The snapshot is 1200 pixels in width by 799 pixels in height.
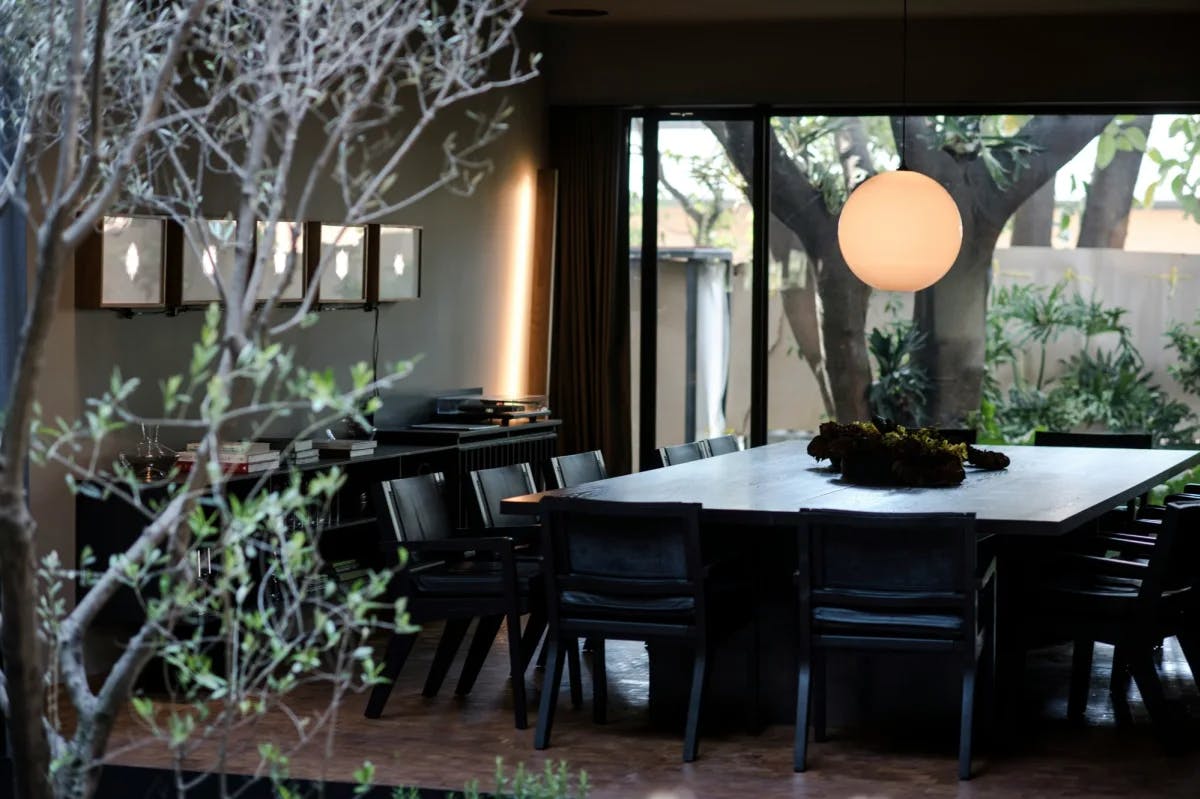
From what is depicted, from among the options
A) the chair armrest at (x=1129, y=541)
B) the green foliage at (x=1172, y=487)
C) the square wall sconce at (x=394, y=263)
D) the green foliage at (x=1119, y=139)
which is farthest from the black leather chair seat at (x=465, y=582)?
the green foliage at (x=1119, y=139)

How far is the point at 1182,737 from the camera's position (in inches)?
203

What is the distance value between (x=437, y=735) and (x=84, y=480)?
1.52 metres

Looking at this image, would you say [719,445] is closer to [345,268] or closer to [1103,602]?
[345,268]

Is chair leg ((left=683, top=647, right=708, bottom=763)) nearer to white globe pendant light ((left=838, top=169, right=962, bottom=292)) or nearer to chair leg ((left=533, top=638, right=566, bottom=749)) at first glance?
chair leg ((left=533, top=638, right=566, bottom=749))

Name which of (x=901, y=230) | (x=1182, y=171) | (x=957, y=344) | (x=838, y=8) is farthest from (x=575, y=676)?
(x=1182, y=171)

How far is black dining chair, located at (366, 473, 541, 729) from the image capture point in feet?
17.4

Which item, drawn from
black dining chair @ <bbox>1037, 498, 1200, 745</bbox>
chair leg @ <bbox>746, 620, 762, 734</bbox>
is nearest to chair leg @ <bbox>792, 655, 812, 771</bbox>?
chair leg @ <bbox>746, 620, 762, 734</bbox>

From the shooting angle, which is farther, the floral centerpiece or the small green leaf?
the small green leaf

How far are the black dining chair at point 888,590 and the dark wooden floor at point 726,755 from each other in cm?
17

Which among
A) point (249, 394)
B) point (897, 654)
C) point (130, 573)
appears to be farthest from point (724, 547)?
point (130, 573)

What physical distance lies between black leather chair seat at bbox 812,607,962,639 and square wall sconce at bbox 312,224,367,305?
316 centimetres

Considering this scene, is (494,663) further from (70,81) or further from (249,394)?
(70,81)

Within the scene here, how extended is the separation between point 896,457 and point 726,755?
139cm

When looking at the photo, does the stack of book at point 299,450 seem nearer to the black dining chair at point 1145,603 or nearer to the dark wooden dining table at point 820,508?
the dark wooden dining table at point 820,508
